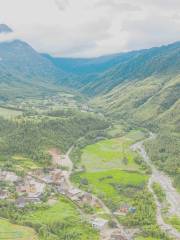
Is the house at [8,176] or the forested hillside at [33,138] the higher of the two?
the forested hillside at [33,138]

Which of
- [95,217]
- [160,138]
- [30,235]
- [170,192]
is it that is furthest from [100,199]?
[160,138]

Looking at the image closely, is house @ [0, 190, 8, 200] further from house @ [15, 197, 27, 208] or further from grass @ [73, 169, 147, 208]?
grass @ [73, 169, 147, 208]

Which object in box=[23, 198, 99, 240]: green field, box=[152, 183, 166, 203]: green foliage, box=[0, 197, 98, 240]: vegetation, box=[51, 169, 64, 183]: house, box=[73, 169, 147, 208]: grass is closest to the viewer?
box=[23, 198, 99, 240]: green field

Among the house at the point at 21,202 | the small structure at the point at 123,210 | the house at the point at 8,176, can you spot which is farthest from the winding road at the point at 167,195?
the house at the point at 8,176

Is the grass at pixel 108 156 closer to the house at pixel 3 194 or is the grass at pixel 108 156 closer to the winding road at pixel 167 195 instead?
the winding road at pixel 167 195

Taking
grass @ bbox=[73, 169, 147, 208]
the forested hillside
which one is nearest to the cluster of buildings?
grass @ bbox=[73, 169, 147, 208]
